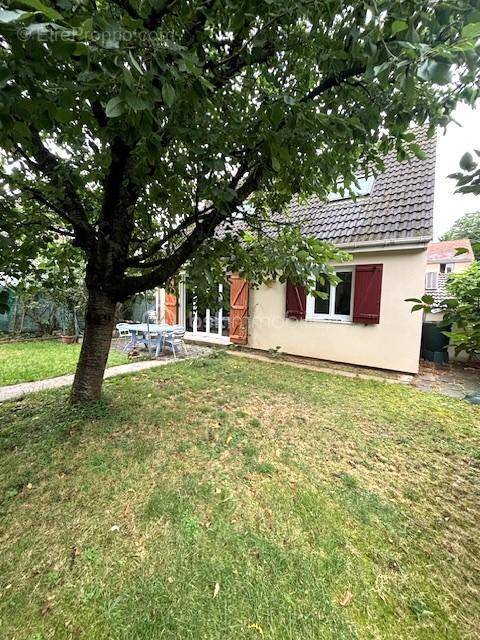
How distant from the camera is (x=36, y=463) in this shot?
99.3 inches

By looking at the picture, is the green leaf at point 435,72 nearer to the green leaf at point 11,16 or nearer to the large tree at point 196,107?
the large tree at point 196,107

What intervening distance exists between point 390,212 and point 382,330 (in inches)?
97.3

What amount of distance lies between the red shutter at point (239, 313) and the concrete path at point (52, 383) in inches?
102

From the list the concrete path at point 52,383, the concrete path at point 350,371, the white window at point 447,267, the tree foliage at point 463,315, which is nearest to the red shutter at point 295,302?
the concrete path at point 350,371

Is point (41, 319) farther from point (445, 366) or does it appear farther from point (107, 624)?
point (445, 366)

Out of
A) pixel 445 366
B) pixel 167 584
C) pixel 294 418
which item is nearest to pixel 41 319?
pixel 294 418

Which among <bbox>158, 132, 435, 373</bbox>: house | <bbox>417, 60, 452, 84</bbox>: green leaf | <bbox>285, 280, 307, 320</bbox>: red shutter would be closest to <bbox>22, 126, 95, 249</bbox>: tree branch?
<bbox>158, 132, 435, 373</bbox>: house

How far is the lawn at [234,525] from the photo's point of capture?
1.43m

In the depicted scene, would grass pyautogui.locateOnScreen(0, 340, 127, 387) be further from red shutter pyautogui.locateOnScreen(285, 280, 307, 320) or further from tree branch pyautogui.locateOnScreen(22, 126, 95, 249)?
red shutter pyautogui.locateOnScreen(285, 280, 307, 320)

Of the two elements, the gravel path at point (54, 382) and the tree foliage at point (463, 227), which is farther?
the tree foliage at point (463, 227)

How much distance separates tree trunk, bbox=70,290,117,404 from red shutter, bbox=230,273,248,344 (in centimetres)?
490

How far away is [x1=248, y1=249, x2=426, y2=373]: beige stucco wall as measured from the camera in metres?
5.57

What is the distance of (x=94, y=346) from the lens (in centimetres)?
329

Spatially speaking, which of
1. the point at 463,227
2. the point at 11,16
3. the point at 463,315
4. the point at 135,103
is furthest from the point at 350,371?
the point at 463,227
